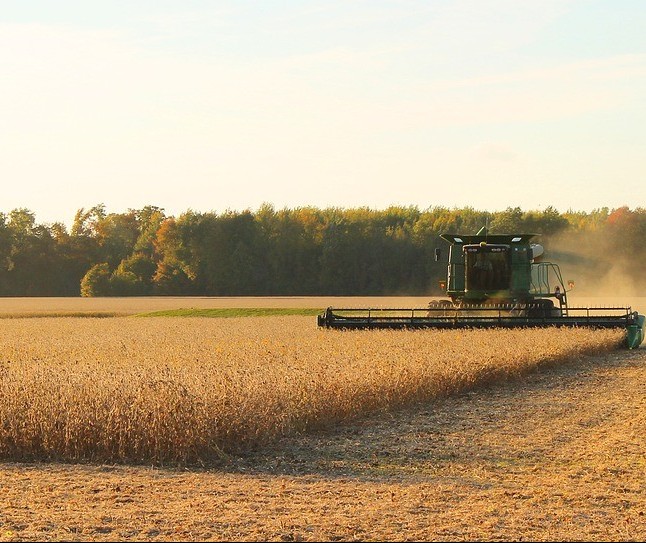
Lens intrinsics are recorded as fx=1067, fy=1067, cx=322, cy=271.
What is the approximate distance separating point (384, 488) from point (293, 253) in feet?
235

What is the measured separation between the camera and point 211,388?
36.4 ft

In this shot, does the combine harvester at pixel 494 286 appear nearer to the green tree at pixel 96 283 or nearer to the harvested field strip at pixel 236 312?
the harvested field strip at pixel 236 312

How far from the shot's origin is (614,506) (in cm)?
813

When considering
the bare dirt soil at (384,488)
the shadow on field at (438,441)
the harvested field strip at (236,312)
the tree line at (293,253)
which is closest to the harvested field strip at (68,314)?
the harvested field strip at (236,312)

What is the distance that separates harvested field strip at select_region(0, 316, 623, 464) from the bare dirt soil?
364 millimetres

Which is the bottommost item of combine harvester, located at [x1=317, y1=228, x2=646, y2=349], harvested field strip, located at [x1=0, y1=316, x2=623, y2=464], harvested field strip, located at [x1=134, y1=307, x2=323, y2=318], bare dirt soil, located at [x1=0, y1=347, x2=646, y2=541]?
bare dirt soil, located at [x1=0, y1=347, x2=646, y2=541]

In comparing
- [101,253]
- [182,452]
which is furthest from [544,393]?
[101,253]

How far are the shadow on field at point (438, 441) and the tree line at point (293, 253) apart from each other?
178 ft

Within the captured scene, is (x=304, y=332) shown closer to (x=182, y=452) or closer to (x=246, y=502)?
(x=182, y=452)

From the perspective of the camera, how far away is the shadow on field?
9.78 metres

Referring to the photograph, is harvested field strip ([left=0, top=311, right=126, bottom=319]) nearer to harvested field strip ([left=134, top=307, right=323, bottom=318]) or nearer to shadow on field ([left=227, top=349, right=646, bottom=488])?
harvested field strip ([left=134, top=307, right=323, bottom=318])

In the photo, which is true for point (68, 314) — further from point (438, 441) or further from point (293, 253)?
point (438, 441)

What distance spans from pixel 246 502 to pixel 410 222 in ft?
258

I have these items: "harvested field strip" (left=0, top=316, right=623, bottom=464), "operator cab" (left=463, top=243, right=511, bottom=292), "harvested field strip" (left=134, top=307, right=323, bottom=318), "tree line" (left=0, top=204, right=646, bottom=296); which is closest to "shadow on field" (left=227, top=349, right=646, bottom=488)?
"harvested field strip" (left=0, top=316, right=623, bottom=464)
